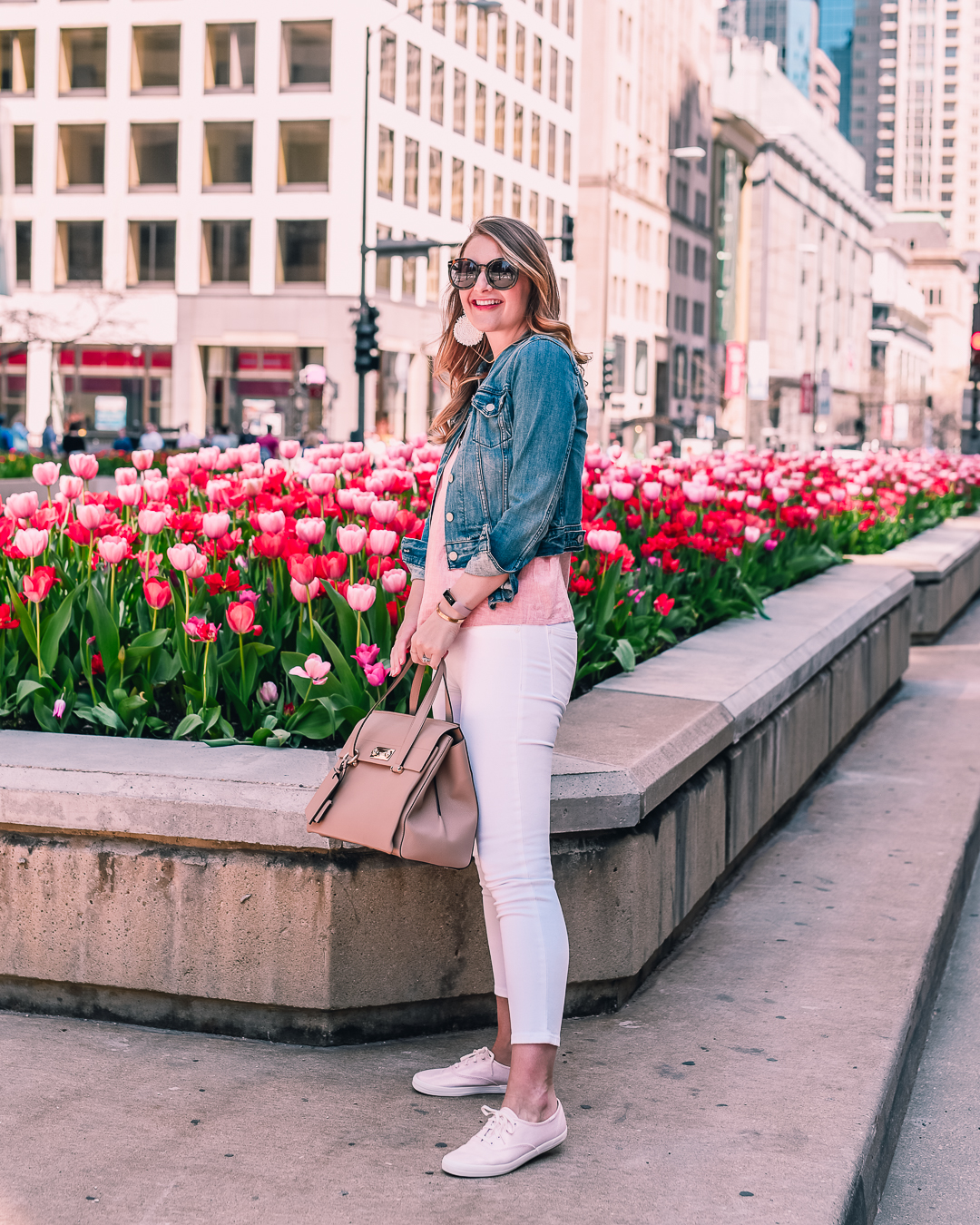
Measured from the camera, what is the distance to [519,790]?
11.3ft

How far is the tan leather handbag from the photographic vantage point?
10.9 feet

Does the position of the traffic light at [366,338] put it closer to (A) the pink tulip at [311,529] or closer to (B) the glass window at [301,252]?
(B) the glass window at [301,252]

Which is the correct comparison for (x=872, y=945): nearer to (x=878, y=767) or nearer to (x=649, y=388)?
(x=878, y=767)

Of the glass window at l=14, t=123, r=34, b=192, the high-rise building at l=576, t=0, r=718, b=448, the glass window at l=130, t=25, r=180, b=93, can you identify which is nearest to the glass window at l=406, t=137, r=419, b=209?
the glass window at l=130, t=25, r=180, b=93

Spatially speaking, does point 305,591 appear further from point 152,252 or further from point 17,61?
point 17,61

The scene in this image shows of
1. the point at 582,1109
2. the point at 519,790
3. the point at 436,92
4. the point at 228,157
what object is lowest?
the point at 582,1109

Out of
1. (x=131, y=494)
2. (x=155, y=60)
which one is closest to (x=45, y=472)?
(x=131, y=494)

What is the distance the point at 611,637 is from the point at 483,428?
2.78m

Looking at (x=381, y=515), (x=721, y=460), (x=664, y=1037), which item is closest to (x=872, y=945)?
(x=664, y=1037)

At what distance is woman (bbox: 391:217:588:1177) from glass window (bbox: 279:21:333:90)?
49229mm

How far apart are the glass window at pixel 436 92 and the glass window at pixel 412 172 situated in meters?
2.01

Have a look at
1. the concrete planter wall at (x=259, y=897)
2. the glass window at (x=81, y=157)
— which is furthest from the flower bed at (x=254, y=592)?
the glass window at (x=81, y=157)

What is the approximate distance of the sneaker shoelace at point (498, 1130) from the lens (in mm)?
3369

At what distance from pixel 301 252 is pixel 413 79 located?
278 inches
